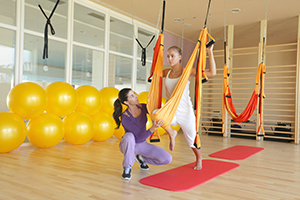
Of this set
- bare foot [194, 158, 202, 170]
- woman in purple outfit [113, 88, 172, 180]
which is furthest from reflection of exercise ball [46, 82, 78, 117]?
bare foot [194, 158, 202, 170]

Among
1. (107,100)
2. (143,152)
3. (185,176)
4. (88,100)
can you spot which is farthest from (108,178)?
(107,100)

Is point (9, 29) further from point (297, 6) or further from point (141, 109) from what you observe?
point (297, 6)

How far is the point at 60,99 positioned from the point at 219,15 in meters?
4.40

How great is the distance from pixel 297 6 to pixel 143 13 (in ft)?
11.3

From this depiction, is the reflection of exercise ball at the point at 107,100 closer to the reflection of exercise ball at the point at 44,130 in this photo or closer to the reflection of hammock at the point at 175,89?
the reflection of exercise ball at the point at 44,130

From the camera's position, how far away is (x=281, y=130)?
6301 mm

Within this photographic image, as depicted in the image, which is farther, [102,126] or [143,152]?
[102,126]

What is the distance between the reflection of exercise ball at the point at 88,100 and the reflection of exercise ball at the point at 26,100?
838mm

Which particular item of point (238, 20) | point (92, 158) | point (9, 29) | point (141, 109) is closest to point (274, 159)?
point (141, 109)

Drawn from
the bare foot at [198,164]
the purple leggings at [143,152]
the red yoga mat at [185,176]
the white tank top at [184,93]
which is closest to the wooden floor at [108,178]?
the red yoga mat at [185,176]

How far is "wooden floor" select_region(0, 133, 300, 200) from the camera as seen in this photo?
7.36 feet

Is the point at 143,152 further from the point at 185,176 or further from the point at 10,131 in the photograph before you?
the point at 10,131

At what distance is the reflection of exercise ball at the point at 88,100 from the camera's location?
4781 millimetres

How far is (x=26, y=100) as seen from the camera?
3.88 m
